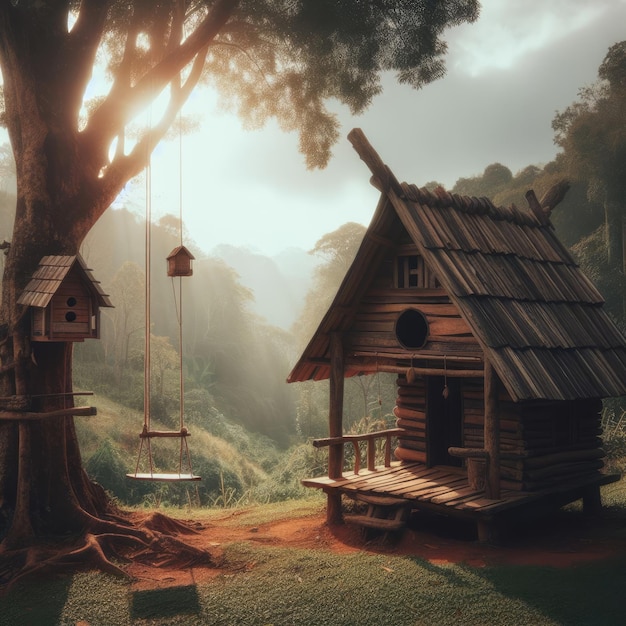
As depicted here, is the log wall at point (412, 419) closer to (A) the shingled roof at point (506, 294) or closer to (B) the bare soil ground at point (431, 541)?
(B) the bare soil ground at point (431, 541)

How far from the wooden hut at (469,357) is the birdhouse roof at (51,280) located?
4.16 metres

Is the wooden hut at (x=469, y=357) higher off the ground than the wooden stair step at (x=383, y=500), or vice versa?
the wooden hut at (x=469, y=357)

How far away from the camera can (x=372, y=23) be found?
14828 mm

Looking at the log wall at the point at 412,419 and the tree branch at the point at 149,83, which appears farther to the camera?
the log wall at the point at 412,419

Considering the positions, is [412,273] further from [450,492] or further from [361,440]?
[450,492]

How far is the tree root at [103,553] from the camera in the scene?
973cm

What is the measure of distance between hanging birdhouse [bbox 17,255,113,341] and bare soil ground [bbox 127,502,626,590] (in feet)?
11.3

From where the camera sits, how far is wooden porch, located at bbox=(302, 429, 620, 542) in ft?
36.1

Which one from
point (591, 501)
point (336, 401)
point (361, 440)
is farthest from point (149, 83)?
point (591, 501)

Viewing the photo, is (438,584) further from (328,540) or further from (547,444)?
(547,444)

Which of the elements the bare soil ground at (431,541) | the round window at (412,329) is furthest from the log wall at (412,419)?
the bare soil ground at (431,541)

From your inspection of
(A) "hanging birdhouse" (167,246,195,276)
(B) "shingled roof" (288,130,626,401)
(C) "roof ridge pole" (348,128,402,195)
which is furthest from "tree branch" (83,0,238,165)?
(B) "shingled roof" (288,130,626,401)

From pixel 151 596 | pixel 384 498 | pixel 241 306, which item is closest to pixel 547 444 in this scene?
pixel 384 498

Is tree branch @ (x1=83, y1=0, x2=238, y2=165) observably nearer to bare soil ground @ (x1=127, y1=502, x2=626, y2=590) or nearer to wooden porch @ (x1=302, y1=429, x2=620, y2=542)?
wooden porch @ (x1=302, y1=429, x2=620, y2=542)
